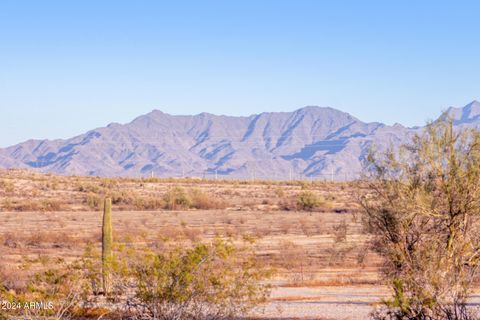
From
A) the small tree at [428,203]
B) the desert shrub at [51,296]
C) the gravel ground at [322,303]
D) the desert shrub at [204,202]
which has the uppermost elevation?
the small tree at [428,203]

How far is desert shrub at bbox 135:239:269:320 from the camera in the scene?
42.8 ft

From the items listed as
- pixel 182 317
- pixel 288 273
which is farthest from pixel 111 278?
pixel 288 273

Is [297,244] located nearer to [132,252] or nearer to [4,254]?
[4,254]

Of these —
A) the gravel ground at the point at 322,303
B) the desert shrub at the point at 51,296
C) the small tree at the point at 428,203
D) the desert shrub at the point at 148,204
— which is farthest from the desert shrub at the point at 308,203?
the desert shrub at the point at 51,296

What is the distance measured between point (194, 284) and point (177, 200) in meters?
54.2

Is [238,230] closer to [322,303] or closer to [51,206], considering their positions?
[51,206]

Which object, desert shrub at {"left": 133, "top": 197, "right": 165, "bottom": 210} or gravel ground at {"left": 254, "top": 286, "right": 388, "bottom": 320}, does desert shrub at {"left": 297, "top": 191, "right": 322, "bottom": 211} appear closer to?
desert shrub at {"left": 133, "top": 197, "right": 165, "bottom": 210}

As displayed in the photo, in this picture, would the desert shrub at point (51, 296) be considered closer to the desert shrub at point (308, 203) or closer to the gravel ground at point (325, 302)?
the gravel ground at point (325, 302)

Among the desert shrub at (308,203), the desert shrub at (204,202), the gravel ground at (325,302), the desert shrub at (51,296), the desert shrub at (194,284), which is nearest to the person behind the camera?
the desert shrub at (51,296)

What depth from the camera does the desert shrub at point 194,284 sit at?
42.8ft

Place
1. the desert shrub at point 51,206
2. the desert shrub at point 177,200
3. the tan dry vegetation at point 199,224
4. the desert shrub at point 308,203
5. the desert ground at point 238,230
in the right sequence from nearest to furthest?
the desert ground at point 238,230 → the tan dry vegetation at point 199,224 → the desert shrub at point 51,206 → the desert shrub at point 308,203 → the desert shrub at point 177,200

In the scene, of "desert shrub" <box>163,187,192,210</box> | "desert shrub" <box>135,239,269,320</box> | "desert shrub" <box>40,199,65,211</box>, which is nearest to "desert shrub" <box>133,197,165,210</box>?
"desert shrub" <box>163,187,192,210</box>

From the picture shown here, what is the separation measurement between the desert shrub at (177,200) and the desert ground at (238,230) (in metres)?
0.62

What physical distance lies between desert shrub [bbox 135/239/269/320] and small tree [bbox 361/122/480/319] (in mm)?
4148
